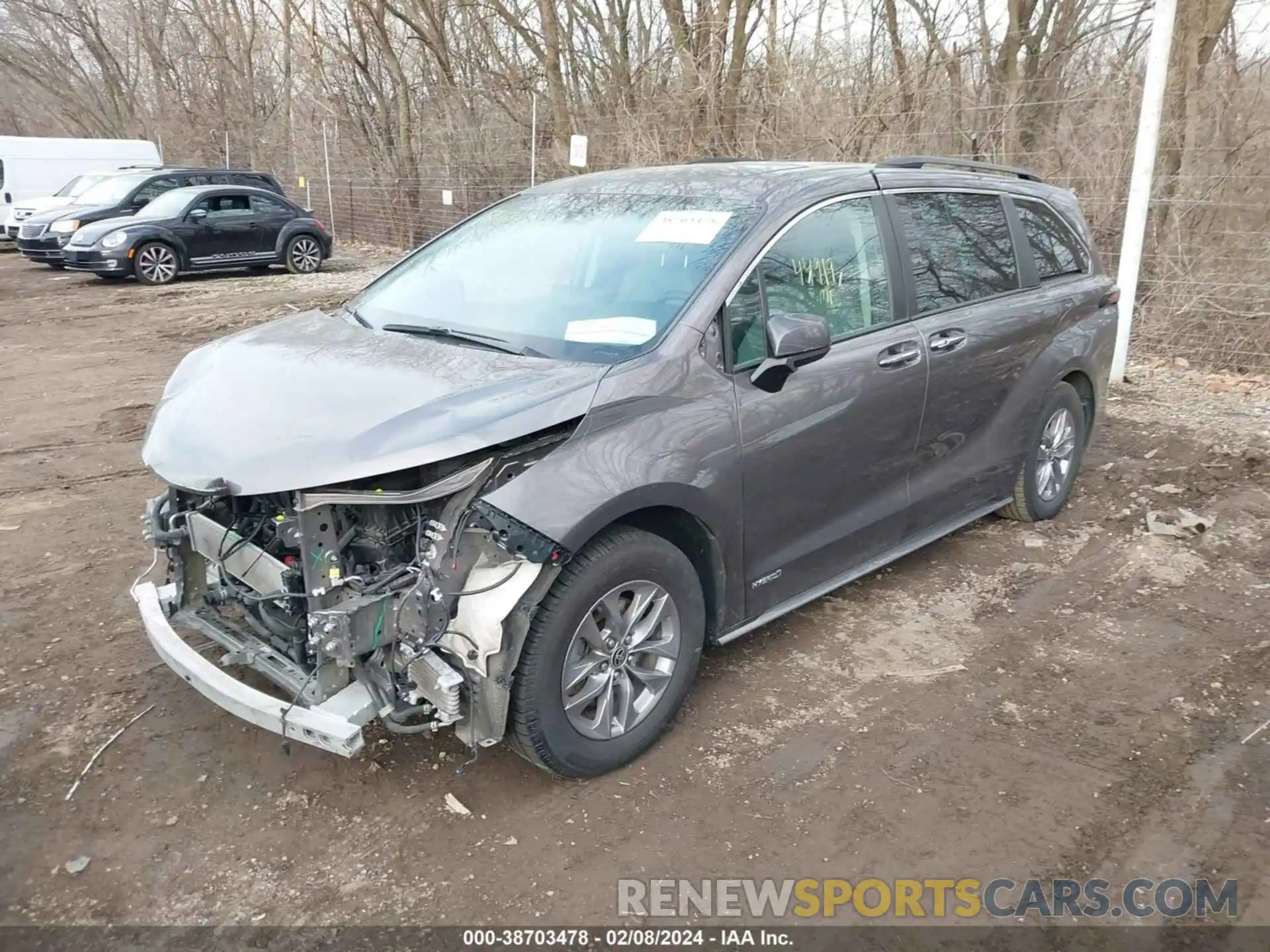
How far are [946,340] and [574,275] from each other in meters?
1.67

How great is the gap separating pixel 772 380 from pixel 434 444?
1274 mm

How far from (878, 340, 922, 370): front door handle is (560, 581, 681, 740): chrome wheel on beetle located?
4.59ft

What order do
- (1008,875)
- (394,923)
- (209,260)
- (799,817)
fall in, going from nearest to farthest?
1. (394,923)
2. (1008,875)
3. (799,817)
4. (209,260)

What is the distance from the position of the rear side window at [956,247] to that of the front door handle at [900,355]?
0.21 m

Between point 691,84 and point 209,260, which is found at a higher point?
point 691,84

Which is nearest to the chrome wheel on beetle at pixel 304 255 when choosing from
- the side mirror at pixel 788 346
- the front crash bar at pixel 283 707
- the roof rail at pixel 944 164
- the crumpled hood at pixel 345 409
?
the roof rail at pixel 944 164

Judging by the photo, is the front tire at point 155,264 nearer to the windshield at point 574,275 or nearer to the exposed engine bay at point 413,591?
the windshield at point 574,275

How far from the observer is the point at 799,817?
2971mm

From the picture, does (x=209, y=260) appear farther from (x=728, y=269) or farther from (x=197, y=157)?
(x=197, y=157)

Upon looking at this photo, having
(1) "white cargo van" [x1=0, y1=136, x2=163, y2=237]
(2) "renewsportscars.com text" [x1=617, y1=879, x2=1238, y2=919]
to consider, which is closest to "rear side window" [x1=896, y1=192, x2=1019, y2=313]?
(2) "renewsportscars.com text" [x1=617, y1=879, x2=1238, y2=919]

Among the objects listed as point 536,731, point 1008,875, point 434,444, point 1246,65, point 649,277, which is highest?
point 1246,65

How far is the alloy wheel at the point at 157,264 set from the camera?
1514cm

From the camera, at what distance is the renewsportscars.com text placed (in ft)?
8.61

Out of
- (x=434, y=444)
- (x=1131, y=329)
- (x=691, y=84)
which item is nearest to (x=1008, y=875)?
(x=434, y=444)
